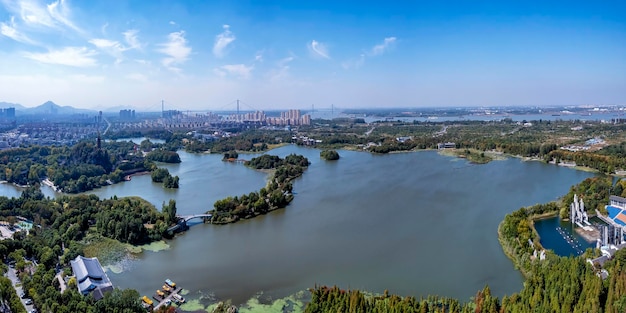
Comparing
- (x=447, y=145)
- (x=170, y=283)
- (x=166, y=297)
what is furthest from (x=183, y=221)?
(x=447, y=145)

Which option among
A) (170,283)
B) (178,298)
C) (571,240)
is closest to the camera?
(178,298)

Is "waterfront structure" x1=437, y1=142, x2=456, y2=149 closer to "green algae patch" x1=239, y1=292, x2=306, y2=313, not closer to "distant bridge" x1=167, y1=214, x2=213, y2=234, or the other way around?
"distant bridge" x1=167, y1=214, x2=213, y2=234

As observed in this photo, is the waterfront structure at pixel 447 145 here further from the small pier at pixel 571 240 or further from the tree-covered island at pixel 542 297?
the tree-covered island at pixel 542 297

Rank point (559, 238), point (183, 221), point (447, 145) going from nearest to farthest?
1. point (559, 238)
2. point (183, 221)
3. point (447, 145)

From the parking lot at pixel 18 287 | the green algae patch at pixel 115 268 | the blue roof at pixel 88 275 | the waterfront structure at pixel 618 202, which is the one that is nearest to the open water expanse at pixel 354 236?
the green algae patch at pixel 115 268

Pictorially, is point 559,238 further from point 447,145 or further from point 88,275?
point 447,145
